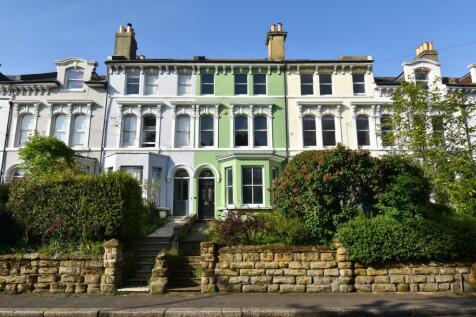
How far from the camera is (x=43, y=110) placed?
72.2 ft

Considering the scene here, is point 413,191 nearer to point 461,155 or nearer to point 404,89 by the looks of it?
point 461,155

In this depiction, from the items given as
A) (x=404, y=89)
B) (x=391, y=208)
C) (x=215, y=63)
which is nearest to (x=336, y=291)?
(x=391, y=208)

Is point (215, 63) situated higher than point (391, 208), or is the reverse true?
Result: point (215, 63)

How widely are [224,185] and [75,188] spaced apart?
1036 centimetres

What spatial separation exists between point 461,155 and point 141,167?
1588 cm

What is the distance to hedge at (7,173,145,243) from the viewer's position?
1083 cm

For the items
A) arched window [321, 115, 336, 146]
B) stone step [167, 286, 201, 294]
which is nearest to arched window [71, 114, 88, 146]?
stone step [167, 286, 201, 294]

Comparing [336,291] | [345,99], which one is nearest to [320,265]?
[336,291]

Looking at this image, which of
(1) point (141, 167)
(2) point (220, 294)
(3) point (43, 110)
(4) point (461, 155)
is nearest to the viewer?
(2) point (220, 294)

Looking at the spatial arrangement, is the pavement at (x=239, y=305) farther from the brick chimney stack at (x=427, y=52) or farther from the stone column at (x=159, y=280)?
the brick chimney stack at (x=427, y=52)

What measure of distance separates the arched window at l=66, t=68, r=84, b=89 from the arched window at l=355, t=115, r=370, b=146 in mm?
17919

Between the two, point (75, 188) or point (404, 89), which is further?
point (404, 89)

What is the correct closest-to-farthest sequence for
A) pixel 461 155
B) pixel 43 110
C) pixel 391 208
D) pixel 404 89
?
pixel 391 208
pixel 461 155
pixel 404 89
pixel 43 110

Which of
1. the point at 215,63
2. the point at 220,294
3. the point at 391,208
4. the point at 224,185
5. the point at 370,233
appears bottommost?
the point at 220,294
